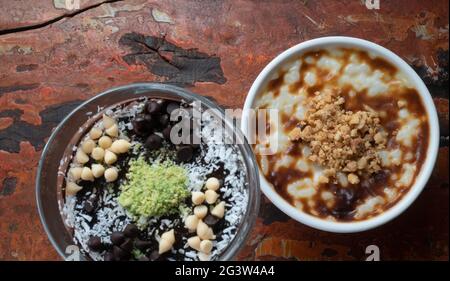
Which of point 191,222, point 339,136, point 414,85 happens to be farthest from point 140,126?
point 414,85

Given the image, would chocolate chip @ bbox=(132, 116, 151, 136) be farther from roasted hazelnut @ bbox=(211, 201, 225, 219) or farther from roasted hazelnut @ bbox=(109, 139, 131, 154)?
roasted hazelnut @ bbox=(211, 201, 225, 219)

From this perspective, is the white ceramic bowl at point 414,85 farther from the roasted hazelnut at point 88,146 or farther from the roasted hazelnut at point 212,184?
the roasted hazelnut at point 88,146

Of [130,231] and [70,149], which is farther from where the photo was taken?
[70,149]

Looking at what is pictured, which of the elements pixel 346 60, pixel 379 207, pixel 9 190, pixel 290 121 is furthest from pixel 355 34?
pixel 9 190

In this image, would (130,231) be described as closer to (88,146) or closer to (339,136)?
(88,146)

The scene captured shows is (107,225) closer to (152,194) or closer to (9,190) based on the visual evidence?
(152,194)

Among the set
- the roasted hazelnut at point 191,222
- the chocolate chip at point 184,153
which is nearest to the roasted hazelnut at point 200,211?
the roasted hazelnut at point 191,222
